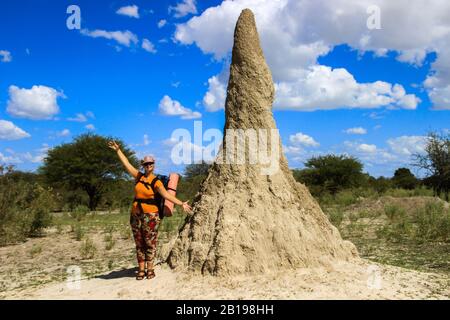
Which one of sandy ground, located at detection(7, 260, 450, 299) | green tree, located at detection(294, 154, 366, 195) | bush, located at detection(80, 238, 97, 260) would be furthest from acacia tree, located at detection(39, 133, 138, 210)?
sandy ground, located at detection(7, 260, 450, 299)

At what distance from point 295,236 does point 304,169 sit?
857 inches

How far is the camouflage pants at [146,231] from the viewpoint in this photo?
5184mm

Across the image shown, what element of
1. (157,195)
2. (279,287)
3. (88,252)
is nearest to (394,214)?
(88,252)

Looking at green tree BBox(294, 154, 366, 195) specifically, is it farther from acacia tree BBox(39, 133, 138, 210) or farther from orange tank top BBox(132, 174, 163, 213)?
Result: orange tank top BBox(132, 174, 163, 213)

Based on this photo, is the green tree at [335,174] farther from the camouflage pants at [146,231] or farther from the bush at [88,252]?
the camouflage pants at [146,231]

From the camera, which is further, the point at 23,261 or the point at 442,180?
the point at 442,180

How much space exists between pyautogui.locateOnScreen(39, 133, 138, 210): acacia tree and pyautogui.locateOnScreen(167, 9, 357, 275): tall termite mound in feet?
60.9

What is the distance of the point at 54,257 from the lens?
916cm

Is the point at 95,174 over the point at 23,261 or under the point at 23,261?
over

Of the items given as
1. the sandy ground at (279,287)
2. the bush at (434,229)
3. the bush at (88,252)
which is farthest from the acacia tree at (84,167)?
the sandy ground at (279,287)

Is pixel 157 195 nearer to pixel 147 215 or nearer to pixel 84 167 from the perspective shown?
pixel 147 215

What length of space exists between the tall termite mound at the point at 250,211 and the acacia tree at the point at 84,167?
60.9ft
